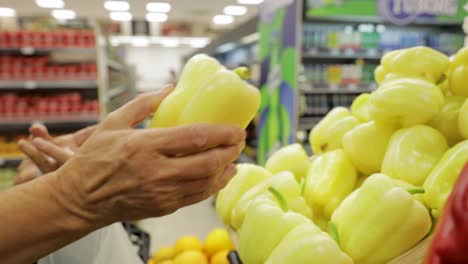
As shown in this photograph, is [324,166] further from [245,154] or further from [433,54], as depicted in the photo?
[245,154]

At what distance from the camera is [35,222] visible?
0.60 metres

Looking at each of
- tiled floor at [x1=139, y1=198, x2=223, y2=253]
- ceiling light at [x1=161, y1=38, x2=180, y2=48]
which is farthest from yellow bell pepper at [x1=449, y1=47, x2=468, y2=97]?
ceiling light at [x1=161, y1=38, x2=180, y2=48]

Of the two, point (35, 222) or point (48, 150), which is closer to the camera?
point (35, 222)

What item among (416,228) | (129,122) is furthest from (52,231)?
(416,228)

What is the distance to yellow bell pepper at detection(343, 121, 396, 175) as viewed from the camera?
89cm

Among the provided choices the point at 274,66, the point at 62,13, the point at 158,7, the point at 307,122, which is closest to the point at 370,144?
the point at 274,66

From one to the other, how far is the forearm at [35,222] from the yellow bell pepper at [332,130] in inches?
27.9

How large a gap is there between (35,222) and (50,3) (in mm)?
11254

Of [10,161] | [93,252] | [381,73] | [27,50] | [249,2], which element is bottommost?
[10,161]

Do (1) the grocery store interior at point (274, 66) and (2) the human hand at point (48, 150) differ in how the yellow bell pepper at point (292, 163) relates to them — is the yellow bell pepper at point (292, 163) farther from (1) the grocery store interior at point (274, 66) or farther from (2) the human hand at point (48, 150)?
(1) the grocery store interior at point (274, 66)

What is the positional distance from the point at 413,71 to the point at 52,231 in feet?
2.74

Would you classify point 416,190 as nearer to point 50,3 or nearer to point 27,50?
point 27,50

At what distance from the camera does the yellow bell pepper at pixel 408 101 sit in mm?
798

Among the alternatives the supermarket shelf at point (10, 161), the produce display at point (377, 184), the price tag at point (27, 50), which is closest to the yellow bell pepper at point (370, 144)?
the produce display at point (377, 184)
